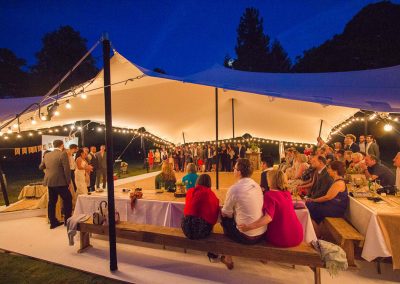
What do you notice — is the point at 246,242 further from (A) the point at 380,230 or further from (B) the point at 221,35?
(B) the point at 221,35

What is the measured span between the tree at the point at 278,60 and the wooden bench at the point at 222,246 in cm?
2870

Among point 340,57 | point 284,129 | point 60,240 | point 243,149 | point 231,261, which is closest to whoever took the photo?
point 231,261

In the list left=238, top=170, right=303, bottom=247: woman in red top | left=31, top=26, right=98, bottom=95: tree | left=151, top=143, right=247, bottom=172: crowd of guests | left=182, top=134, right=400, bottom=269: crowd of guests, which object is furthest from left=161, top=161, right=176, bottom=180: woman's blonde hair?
left=31, top=26, right=98, bottom=95: tree

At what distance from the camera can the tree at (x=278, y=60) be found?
2964cm

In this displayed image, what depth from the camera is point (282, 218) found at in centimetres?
266

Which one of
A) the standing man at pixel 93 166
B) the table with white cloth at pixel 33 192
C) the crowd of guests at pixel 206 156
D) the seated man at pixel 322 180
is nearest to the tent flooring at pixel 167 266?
the seated man at pixel 322 180

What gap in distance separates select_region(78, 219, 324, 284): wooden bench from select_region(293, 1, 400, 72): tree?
60.3ft

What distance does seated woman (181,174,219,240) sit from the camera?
Answer: 287 centimetres

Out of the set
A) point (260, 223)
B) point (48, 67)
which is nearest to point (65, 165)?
point (260, 223)

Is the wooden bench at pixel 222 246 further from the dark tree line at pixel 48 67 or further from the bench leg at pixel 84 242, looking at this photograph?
the dark tree line at pixel 48 67

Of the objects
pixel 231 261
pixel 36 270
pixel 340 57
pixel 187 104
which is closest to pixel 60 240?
pixel 36 270

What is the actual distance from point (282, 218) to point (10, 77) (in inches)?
1035

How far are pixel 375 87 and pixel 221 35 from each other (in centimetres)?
15934

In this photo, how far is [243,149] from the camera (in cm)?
1203
